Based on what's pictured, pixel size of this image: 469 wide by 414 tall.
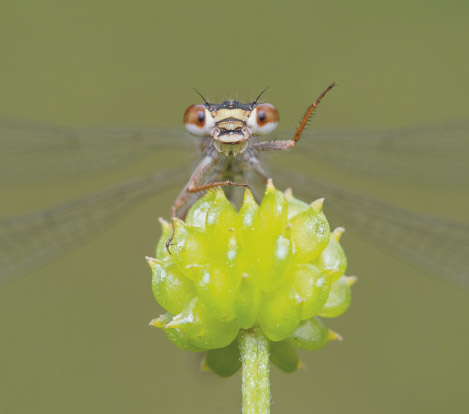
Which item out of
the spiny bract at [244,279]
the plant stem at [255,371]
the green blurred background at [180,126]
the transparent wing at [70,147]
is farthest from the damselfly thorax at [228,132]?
the green blurred background at [180,126]

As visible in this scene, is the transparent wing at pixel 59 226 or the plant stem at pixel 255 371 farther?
the transparent wing at pixel 59 226

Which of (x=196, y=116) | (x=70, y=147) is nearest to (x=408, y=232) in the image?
(x=196, y=116)

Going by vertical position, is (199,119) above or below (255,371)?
above

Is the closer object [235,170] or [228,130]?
[228,130]

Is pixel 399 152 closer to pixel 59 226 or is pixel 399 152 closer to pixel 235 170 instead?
pixel 235 170

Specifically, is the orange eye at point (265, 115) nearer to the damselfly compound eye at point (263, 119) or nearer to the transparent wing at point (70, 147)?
the damselfly compound eye at point (263, 119)

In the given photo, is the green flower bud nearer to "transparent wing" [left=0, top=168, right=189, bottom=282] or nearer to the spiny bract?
the spiny bract
